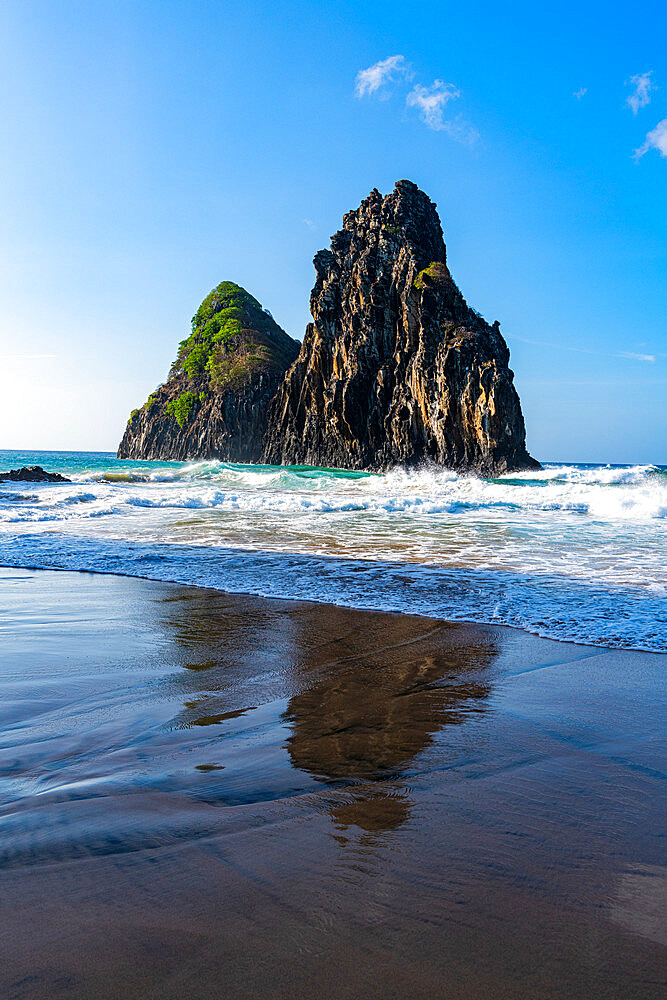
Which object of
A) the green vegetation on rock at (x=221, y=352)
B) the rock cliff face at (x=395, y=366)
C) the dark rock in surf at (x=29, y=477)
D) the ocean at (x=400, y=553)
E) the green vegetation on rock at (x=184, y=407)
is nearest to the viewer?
the ocean at (x=400, y=553)

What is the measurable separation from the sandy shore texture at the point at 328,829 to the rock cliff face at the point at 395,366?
1492 inches

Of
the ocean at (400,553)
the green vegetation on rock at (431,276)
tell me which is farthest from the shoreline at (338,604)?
the green vegetation on rock at (431,276)

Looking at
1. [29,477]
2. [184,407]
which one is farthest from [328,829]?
[184,407]

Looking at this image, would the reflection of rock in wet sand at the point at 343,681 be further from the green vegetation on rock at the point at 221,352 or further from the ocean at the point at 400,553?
the green vegetation on rock at the point at 221,352

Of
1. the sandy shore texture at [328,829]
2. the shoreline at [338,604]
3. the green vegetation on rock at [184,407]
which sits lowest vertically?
the shoreline at [338,604]

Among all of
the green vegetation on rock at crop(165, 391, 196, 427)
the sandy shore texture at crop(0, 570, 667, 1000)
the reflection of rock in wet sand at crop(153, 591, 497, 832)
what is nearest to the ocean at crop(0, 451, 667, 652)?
the reflection of rock in wet sand at crop(153, 591, 497, 832)

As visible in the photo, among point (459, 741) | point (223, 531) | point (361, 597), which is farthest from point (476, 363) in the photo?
point (459, 741)

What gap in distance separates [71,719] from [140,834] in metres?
1.21

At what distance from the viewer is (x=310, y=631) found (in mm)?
4566

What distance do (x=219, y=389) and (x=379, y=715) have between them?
7477 cm

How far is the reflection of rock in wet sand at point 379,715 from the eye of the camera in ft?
6.54

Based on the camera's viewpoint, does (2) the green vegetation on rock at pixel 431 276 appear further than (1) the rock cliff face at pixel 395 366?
Yes

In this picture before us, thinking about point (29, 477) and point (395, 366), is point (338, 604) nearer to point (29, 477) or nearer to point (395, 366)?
point (29, 477)

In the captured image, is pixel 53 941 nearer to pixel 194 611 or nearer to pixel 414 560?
pixel 194 611
